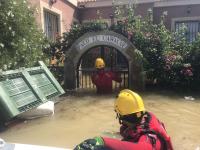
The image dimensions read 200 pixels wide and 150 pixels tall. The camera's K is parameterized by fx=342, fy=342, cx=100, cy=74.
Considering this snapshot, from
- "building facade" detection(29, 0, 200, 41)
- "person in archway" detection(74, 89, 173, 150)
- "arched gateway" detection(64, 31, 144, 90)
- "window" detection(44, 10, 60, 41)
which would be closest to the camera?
"person in archway" detection(74, 89, 173, 150)

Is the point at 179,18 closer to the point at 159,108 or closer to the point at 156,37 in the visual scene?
the point at 156,37

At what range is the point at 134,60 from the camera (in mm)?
11055

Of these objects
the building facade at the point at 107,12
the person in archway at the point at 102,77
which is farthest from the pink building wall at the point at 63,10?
the person in archway at the point at 102,77

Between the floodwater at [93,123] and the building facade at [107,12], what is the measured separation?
7.92 m

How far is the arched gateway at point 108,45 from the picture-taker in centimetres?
1105

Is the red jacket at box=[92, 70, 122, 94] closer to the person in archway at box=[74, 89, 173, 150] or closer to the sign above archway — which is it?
the sign above archway

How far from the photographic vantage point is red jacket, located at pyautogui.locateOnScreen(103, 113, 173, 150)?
2.89 metres

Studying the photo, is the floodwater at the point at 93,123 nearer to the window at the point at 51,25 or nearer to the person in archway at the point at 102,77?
the person in archway at the point at 102,77

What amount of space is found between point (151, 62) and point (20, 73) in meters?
5.11

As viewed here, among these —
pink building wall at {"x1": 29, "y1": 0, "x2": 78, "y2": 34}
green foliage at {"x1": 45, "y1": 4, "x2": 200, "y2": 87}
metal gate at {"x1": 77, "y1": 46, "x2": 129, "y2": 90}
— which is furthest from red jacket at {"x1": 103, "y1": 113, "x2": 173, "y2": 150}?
pink building wall at {"x1": 29, "y1": 0, "x2": 78, "y2": 34}

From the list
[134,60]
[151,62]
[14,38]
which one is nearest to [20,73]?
[14,38]

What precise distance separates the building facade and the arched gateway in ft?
17.4

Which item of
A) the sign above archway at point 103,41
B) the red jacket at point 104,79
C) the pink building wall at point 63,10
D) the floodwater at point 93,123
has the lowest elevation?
the floodwater at point 93,123

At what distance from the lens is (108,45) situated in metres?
11.3
